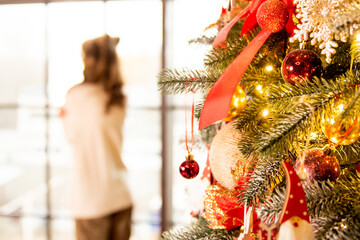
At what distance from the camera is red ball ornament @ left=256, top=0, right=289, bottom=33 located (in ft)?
1.50

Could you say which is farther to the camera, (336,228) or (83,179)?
(83,179)

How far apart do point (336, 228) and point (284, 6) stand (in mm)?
288

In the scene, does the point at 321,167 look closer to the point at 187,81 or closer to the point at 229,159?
the point at 229,159

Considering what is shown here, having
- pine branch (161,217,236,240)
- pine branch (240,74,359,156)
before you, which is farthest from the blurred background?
pine branch (240,74,359,156)

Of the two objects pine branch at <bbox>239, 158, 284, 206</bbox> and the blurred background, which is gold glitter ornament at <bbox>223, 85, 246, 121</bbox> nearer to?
pine branch at <bbox>239, 158, 284, 206</bbox>

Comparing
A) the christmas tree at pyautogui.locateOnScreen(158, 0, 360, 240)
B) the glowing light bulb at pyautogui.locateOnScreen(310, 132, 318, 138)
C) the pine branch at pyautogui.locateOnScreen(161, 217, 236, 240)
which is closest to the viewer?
the christmas tree at pyautogui.locateOnScreen(158, 0, 360, 240)

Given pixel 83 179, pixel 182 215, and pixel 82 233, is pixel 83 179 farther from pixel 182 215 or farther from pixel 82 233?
pixel 182 215

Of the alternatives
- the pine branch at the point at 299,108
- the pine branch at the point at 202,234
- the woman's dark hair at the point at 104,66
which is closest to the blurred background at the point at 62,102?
the woman's dark hair at the point at 104,66

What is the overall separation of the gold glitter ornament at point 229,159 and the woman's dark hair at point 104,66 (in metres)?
1.19

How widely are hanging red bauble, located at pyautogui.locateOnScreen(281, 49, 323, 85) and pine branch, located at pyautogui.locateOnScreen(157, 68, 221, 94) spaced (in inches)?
6.9

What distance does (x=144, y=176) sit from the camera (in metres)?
1.79

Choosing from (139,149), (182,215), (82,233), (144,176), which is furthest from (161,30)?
(82,233)

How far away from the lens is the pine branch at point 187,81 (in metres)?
0.59

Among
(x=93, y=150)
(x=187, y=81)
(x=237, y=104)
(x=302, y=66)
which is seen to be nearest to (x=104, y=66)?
(x=93, y=150)
